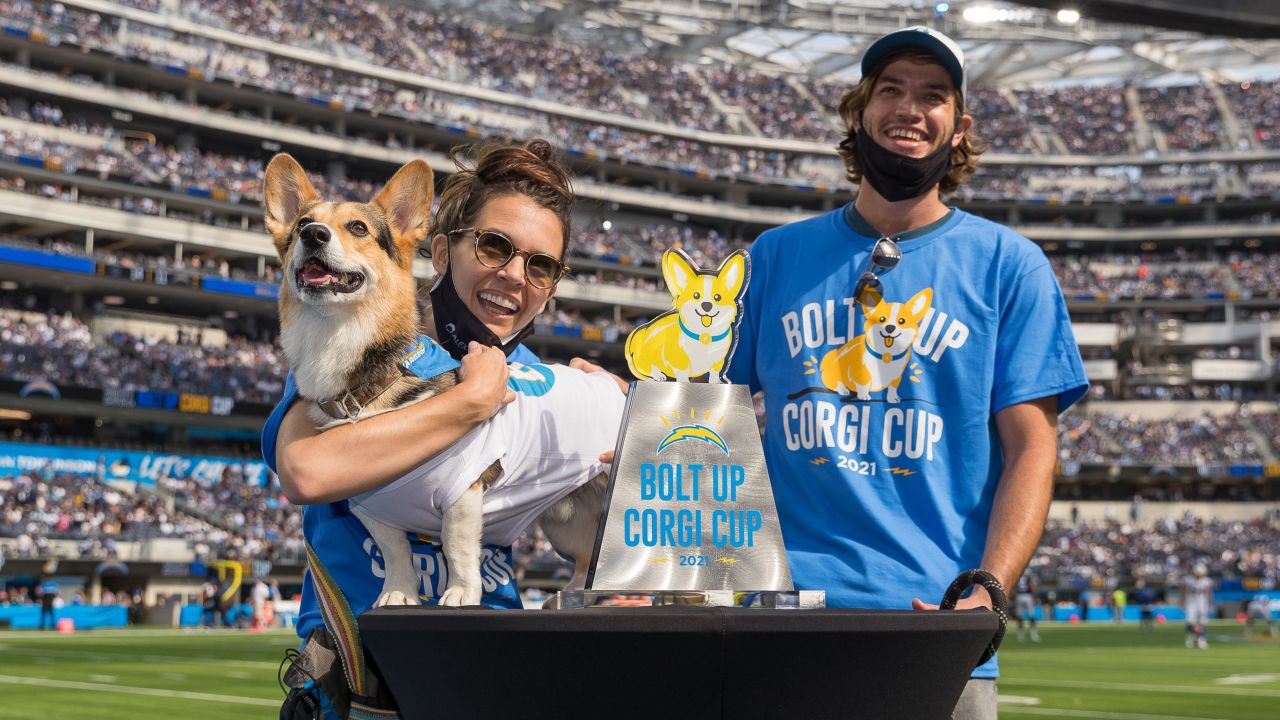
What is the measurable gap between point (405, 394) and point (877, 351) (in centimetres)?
108

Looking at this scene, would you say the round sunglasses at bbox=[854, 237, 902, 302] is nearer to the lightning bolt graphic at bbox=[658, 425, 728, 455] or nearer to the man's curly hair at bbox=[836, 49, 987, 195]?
the man's curly hair at bbox=[836, 49, 987, 195]

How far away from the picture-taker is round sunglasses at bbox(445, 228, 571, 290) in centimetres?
281

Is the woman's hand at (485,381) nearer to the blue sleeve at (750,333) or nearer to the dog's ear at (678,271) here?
the dog's ear at (678,271)

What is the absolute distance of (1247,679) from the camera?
18.1 meters

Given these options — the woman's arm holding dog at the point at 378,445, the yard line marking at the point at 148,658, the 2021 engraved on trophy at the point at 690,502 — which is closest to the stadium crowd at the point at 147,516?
the yard line marking at the point at 148,658

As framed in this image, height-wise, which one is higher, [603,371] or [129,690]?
[603,371]

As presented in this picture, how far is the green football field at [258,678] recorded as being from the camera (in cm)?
1321

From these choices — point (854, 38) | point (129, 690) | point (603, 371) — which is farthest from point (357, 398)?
point (854, 38)

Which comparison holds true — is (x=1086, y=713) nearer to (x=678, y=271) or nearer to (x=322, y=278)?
(x=678, y=271)

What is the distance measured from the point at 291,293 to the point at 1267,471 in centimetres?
6281

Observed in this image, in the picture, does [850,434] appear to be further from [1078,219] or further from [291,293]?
[1078,219]

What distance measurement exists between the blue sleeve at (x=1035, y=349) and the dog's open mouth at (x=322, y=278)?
147cm

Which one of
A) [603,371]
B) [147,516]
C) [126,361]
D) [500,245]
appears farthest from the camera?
[126,361]

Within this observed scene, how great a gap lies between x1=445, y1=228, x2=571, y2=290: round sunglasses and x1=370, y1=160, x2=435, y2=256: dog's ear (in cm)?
10
